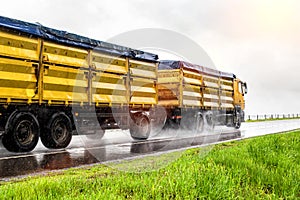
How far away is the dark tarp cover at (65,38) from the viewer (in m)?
9.65

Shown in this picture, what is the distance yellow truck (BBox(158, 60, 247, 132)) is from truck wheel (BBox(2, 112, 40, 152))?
8.66 metres

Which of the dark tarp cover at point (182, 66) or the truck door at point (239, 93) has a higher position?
the dark tarp cover at point (182, 66)

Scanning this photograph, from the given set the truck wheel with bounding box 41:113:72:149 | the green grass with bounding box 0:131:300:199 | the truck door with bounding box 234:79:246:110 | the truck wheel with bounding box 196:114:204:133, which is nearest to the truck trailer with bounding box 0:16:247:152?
the truck wheel with bounding box 41:113:72:149

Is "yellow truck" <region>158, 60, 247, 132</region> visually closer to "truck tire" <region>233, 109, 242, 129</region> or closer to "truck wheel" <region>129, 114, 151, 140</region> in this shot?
"truck tire" <region>233, 109, 242, 129</region>

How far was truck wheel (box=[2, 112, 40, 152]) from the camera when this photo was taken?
9609 millimetres

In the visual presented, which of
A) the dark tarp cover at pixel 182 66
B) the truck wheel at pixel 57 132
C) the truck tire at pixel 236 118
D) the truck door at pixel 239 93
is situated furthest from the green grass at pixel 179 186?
the truck door at pixel 239 93

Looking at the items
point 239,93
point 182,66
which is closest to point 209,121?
point 182,66

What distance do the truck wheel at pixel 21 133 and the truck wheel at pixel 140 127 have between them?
5.24 metres

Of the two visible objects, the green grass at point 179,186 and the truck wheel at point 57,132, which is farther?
the truck wheel at point 57,132

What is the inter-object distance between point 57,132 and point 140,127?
479 centimetres

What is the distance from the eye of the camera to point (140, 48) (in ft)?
48.4

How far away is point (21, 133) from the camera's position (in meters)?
9.91

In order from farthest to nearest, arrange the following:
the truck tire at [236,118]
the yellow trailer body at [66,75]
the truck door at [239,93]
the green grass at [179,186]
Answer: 1. the truck door at [239,93]
2. the truck tire at [236,118]
3. the yellow trailer body at [66,75]
4. the green grass at [179,186]

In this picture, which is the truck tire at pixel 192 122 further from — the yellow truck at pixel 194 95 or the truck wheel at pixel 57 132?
the truck wheel at pixel 57 132
